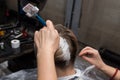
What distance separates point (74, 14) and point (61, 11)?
0.84 feet

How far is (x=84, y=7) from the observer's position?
2270mm

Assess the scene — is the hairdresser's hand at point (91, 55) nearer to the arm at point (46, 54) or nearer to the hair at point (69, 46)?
the hair at point (69, 46)

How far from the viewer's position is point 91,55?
3.45 feet

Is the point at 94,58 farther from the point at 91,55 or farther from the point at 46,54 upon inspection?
the point at 46,54

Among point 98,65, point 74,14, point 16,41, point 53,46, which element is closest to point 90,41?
point 74,14

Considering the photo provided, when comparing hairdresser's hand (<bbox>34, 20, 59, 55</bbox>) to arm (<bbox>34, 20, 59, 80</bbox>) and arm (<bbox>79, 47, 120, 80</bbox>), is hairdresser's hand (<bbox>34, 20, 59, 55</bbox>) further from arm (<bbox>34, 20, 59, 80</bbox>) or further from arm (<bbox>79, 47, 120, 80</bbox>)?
arm (<bbox>79, 47, 120, 80</bbox>)

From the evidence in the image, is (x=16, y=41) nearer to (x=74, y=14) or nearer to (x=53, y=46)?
(x=53, y=46)

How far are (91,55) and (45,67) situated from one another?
40 centimetres

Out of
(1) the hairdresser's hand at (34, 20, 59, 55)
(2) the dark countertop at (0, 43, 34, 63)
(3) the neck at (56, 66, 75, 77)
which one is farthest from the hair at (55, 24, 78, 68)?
(2) the dark countertop at (0, 43, 34, 63)

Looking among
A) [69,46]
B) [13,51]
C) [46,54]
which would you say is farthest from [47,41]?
[13,51]

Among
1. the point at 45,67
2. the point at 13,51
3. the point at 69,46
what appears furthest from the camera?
the point at 13,51

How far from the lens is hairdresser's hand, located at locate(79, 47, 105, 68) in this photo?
1025 mm

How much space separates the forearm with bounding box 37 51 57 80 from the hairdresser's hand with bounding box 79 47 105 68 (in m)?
0.33

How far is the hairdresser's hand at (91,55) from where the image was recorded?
1025 mm
